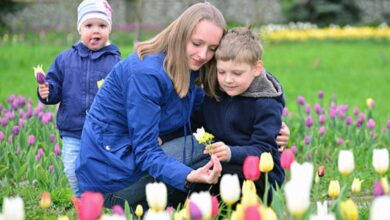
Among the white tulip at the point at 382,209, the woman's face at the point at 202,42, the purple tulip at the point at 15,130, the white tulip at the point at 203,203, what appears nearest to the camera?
the white tulip at the point at 382,209

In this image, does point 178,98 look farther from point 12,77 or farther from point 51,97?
point 12,77

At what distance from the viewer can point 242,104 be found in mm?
3838

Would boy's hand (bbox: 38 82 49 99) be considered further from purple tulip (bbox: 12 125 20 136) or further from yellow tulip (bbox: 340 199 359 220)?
yellow tulip (bbox: 340 199 359 220)

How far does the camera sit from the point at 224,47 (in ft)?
11.8

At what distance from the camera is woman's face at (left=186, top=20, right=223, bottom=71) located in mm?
3584

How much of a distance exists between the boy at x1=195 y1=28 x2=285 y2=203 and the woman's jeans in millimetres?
134

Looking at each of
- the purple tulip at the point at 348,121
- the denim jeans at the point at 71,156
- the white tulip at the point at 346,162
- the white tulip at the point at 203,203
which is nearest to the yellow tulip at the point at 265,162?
the white tulip at the point at 346,162

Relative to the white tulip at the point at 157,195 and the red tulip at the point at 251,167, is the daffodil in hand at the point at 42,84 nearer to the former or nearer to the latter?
the red tulip at the point at 251,167

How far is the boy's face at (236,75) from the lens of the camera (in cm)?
367

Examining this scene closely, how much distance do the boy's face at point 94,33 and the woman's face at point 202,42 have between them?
0.84 metres

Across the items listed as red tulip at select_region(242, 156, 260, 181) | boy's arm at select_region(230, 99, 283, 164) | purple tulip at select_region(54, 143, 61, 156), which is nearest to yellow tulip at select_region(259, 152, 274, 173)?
red tulip at select_region(242, 156, 260, 181)

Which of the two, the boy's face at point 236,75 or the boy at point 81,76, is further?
the boy at point 81,76

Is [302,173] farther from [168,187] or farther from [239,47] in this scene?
[168,187]

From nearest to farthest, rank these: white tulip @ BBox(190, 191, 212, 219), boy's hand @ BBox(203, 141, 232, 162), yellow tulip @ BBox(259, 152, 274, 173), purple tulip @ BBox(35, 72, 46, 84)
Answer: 1. white tulip @ BBox(190, 191, 212, 219)
2. yellow tulip @ BBox(259, 152, 274, 173)
3. boy's hand @ BBox(203, 141, 232, 162)
4. purple tulip @ BBox(35, 72, 46, 84)
